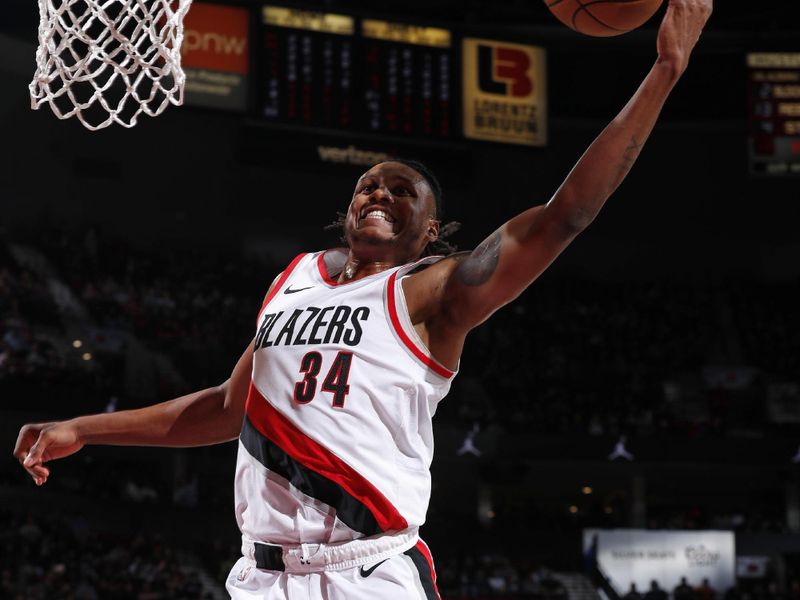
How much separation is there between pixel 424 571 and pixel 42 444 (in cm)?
106

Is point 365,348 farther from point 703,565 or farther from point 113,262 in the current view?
point 113,262

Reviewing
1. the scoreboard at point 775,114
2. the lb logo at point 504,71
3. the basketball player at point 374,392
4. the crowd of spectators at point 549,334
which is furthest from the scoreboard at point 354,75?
the basketball player at point 374,392

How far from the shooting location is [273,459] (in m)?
2.62

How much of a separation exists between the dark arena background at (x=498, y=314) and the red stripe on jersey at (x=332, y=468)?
35.0 feet

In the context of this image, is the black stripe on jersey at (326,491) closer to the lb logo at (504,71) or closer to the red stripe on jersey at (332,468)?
the red stripe on jersey at (332,468)

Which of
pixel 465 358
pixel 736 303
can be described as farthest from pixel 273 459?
A: pixel 736 303

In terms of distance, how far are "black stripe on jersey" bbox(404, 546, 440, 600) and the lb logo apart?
11.8m

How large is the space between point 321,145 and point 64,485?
6961mm

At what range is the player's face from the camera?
112 inches

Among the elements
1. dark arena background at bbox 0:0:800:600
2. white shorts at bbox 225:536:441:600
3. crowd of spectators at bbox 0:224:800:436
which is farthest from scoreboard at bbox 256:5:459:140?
white shorts at bbox 225:536:441:600

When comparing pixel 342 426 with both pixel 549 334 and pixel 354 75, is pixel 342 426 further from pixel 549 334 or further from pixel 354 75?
pixel 549 334

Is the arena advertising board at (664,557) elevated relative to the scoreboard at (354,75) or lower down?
lower down

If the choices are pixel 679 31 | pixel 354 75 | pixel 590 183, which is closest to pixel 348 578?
pixel 590 183

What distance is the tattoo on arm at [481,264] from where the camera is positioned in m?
2.56
